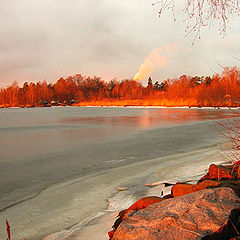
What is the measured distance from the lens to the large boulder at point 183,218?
175 centimetres

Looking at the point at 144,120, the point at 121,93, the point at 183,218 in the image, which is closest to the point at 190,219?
the point at 183,218

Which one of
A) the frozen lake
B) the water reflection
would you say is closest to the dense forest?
the water reflection

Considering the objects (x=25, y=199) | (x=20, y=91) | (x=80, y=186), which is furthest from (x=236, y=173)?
(x=20, y=91)

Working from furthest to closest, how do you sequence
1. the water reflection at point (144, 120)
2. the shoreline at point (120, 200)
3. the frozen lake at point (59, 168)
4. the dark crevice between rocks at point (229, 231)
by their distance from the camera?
1. the water reflection at point (144, 120)
2. the frozen lake at point (59, 168)
3. the shoreline at point (120, 200)
4. the dark crevice between rocks at point (229, 231)

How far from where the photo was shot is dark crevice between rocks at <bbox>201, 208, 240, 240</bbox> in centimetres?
172

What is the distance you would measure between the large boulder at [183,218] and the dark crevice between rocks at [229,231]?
0.08 feet

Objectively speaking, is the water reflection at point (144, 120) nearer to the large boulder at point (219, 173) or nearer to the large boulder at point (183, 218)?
the large boulder at point (219, 173)

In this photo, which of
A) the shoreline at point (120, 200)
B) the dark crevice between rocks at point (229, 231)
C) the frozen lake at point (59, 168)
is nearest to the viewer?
the dark crevice between rocks at point (229, 231)

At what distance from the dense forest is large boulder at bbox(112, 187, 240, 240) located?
2416cm

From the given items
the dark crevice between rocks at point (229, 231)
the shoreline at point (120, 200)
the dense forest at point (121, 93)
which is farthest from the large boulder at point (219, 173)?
the dense forest at point (121, 93)

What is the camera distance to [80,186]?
4.11 m

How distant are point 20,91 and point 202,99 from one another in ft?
221

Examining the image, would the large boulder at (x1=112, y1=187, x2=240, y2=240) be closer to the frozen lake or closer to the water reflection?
the frozen lake

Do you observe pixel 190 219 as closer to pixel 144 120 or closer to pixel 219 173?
pixel 219 173
